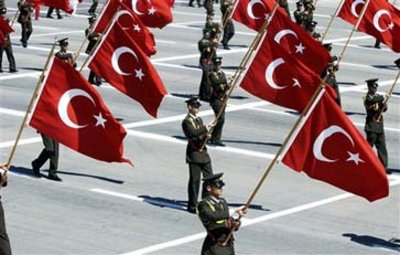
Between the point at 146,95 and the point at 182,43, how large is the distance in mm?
20657

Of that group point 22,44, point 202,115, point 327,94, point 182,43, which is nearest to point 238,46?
point 182,43

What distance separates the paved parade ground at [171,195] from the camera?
59.2 ft

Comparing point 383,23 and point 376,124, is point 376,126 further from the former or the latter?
point 383,23

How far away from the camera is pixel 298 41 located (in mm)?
20203

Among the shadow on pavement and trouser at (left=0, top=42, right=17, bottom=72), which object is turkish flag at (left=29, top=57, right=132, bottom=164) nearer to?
the shadow on pavement

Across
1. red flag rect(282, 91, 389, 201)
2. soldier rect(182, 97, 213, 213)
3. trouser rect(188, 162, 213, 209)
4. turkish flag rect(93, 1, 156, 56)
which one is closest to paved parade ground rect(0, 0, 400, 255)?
trouser rect(188, 162, 213, 209)

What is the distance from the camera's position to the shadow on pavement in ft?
60.1

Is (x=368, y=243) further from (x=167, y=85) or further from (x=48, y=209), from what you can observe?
(x=167, y=85)

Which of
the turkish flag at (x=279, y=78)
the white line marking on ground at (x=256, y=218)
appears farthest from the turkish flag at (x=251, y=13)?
the turkish flag at (x=279, y=78)

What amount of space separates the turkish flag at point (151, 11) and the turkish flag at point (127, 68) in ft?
31.3

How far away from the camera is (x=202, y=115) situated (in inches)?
1110

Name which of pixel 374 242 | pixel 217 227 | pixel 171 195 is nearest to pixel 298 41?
pixel 171 195

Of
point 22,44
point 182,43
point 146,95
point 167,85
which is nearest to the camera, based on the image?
point 146,95

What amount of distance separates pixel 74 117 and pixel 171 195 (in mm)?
4658
